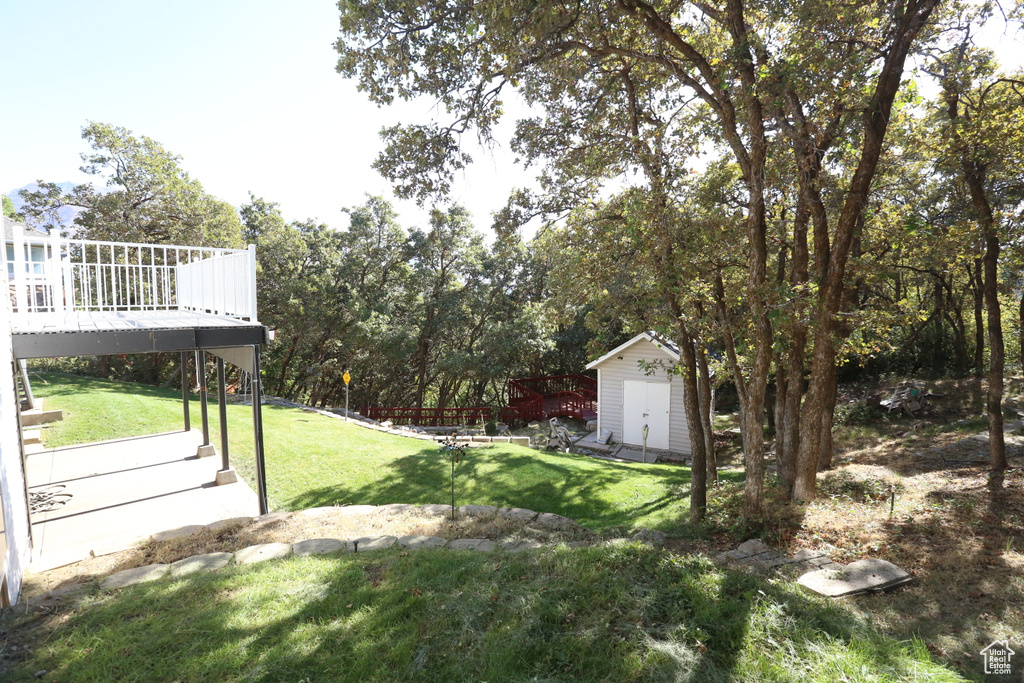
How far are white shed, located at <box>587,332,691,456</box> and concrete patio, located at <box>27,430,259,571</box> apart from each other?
9253mm

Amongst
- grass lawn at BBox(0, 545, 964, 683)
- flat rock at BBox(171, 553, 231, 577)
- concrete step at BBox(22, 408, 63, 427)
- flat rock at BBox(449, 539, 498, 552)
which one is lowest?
flat rock at BBox(449, 539, 498, 552)

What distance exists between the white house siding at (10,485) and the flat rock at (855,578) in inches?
230

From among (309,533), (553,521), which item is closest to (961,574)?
(553,521)

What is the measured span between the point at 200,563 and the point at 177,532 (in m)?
1.37

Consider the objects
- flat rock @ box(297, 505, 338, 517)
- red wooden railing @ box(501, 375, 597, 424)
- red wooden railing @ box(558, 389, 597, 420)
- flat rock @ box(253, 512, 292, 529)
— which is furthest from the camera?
red wooden railing @ box(501, 375, 597, 424)

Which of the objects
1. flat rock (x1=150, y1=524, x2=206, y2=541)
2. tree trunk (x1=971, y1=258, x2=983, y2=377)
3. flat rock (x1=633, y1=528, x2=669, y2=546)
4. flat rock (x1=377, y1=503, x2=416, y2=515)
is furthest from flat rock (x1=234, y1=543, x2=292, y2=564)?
tree trunk (x1=971, y1=258, x2=983, y2=377)

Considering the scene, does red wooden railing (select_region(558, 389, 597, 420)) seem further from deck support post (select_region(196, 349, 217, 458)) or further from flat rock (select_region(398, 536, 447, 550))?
flat rock (select_region(398, 536, 447, 550))

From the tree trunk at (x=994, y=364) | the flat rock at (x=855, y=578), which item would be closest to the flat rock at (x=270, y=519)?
the flat rock at (x=855, y=578)

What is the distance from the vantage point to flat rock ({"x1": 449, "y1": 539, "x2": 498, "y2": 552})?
450cm

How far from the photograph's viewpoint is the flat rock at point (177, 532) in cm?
509

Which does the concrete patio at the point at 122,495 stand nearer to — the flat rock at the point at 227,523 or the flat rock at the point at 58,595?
the flat rock at the point at 227,523

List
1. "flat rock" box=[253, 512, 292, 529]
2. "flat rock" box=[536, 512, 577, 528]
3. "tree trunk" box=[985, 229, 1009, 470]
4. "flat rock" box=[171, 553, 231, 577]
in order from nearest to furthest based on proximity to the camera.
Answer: "flat rock" box=[171, 553, 231, 577], "flat rock" box=[253, 512, 292, 529], "flat rock" box=[536, 512, 577, 528], "tree trunk" box=[985, 229, 1009, 470]

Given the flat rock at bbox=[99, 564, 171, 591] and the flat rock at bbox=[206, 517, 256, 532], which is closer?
the flat rock at bbox=[99, 564, 171, 591]

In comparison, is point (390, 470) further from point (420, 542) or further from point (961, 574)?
point (961, 574)
